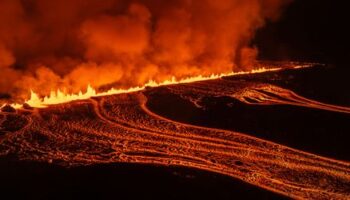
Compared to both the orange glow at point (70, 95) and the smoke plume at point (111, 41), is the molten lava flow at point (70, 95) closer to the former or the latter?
the orange glow at point (70, 95)

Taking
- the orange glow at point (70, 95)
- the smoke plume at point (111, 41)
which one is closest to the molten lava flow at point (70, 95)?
the orange glow at point (70, 95)

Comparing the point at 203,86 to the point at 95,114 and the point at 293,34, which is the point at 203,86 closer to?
the point at 95,114

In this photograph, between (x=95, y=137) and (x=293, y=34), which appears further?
(x=293, y=34)

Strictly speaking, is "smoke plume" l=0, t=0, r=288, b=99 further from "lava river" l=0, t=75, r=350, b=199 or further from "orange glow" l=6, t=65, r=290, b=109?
"lava river" l=0, t=75, r=350, b=199

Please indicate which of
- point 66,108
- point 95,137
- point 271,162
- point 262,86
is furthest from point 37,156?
point 262,86

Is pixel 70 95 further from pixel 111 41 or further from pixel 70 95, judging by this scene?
pixel 111 41
